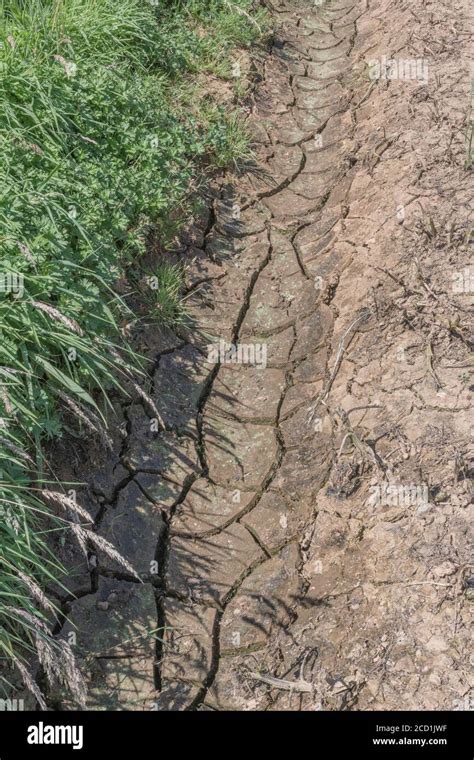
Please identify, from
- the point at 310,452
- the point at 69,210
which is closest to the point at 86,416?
the point at 69,210

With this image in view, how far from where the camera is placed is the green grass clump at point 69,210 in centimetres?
280

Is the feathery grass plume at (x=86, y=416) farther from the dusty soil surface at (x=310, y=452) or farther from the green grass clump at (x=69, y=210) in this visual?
the dusty soil surface at (x=310, y=452)

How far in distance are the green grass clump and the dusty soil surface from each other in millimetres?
266

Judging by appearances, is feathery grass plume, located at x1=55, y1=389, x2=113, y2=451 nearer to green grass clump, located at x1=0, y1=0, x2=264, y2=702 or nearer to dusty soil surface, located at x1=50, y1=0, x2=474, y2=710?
green grass clump, located at x1=0, y1=0, x2=264, y2=702

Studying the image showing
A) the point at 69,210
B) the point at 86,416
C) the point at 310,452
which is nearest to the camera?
the point at 86,416

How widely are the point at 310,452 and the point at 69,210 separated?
142 centimetres

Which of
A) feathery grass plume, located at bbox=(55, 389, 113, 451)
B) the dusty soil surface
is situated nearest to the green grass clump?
feathery grass plume, located at bbox=(55, 389, 113, 451)

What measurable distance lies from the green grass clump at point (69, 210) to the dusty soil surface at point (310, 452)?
27 cm

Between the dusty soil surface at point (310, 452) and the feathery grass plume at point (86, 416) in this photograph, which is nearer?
the feathery grass plume at point (86, 416)

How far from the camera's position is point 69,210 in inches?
135

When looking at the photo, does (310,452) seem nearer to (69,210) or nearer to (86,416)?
Answer: (86,416)

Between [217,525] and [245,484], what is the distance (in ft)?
0.77

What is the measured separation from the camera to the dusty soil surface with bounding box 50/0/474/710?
2908 millimetres

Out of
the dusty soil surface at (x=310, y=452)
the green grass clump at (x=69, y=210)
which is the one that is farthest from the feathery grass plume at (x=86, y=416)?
the dusty soil surface at (x=310, y=452)
